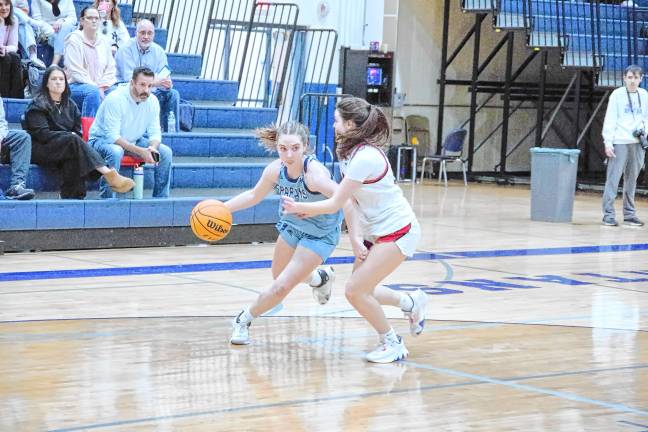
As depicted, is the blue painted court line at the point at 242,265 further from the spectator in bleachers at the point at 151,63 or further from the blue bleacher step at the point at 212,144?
the spectator in bleachers at the point at 151,63

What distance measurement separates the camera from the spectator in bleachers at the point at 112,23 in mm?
12820

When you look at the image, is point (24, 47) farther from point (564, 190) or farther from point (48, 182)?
point (564, 190)

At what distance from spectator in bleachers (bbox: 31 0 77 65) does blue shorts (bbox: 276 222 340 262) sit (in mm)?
6675

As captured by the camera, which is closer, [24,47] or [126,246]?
[126,246]

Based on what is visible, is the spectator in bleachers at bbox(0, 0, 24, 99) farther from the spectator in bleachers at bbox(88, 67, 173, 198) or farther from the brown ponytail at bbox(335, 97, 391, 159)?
the brown ponytail at bbox(335, 97, 391, 159)

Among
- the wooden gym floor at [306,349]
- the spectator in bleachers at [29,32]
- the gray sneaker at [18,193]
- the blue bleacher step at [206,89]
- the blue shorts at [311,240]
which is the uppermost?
the spectator in bleachers at [29,32]

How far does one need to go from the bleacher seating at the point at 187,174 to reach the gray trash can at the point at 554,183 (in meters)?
3.31

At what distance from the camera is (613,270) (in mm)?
9922

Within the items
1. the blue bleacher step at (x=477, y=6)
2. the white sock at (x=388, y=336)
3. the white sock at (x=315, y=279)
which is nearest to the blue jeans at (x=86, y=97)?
the white sock at (x=315, y=279)

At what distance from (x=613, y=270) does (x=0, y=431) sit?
666 centimetres

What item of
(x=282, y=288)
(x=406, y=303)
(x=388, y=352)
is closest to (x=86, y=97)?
(x=282, y=288)

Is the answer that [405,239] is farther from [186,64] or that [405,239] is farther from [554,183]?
[186,64]

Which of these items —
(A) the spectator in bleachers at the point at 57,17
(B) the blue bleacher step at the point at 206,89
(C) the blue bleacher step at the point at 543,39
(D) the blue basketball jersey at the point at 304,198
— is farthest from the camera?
(C) the blue bleacher step at the point at 543,39

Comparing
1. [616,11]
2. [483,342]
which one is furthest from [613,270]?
[616,11]
